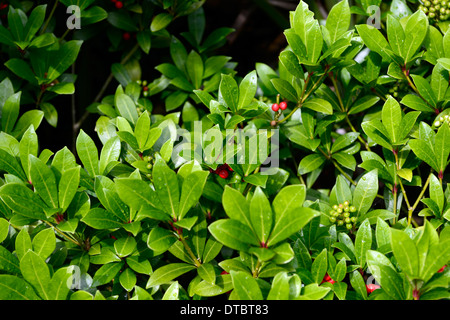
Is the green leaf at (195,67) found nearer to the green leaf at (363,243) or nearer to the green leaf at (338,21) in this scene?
the green leaf at (338,21)

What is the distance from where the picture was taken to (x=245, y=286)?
0.97 metres

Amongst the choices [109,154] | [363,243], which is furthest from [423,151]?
[109,154]

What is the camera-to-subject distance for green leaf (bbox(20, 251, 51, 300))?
1028mm

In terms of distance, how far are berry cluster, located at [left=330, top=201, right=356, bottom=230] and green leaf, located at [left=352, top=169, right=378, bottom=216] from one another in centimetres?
3

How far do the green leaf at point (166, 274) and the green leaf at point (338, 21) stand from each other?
0.78 meters

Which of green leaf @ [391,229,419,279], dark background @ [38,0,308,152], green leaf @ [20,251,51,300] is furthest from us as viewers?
dark background @ [38,0,308,152]

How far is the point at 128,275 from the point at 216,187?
321 millimetres

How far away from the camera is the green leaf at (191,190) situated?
3.41 feet

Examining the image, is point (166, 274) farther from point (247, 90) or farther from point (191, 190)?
point (247, 90)

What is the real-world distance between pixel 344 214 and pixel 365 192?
0.09m

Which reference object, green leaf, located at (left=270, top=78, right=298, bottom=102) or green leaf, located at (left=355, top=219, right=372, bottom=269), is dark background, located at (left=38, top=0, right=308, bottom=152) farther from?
green leaf, located at (left=355, top=219, right=372, bottom=269)

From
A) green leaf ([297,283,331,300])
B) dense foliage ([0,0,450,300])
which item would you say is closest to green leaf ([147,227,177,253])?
dense foliage ([0,0,450,300])
